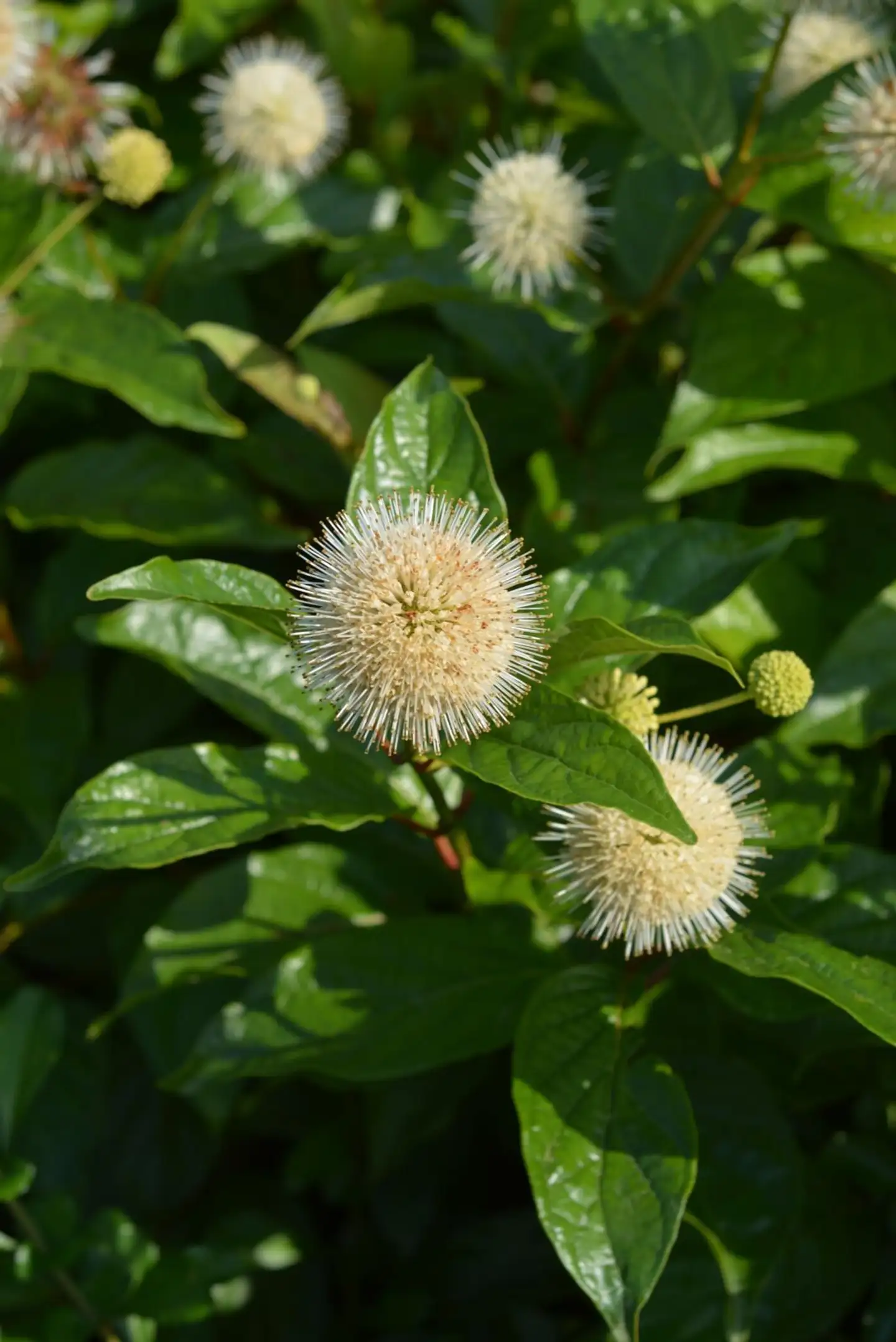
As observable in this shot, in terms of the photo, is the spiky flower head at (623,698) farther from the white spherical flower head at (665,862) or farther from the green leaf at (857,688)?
the green leaf at (857,688)

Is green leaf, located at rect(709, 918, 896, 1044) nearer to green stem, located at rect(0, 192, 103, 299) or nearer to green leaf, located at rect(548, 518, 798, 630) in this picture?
green leaf, located at rect(548, 518, 798, 630)

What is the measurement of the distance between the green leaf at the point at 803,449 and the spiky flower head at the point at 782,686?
50cm

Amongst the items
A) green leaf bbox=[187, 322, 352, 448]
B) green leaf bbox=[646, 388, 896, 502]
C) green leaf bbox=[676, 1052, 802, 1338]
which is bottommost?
green leaf bbox=[676, 1052, 802, 1338]

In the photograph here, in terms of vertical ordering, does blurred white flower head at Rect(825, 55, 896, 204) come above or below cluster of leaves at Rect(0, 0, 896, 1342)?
above

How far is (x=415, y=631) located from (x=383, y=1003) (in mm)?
655

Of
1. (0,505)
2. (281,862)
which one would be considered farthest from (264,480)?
(281,862)

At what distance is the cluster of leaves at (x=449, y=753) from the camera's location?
5.23 ft

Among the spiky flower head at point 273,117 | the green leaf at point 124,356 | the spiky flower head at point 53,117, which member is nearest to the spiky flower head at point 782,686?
the green leaf at point 124,356

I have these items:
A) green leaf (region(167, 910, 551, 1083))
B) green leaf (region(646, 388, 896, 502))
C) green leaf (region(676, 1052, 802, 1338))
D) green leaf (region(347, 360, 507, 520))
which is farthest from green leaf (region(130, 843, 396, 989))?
green leaf (region(646, 388, 896, 502))

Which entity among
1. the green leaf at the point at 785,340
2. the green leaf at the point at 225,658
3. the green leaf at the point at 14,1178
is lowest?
the green leaf at the point at 14,1178

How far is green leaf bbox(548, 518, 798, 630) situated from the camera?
65.0 inches

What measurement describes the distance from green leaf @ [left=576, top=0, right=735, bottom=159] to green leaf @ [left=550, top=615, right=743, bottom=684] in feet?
3.23

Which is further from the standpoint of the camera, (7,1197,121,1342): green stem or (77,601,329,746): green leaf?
(7,1197,121,1342): green stem

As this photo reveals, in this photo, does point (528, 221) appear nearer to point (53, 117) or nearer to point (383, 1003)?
point (53, 117)
